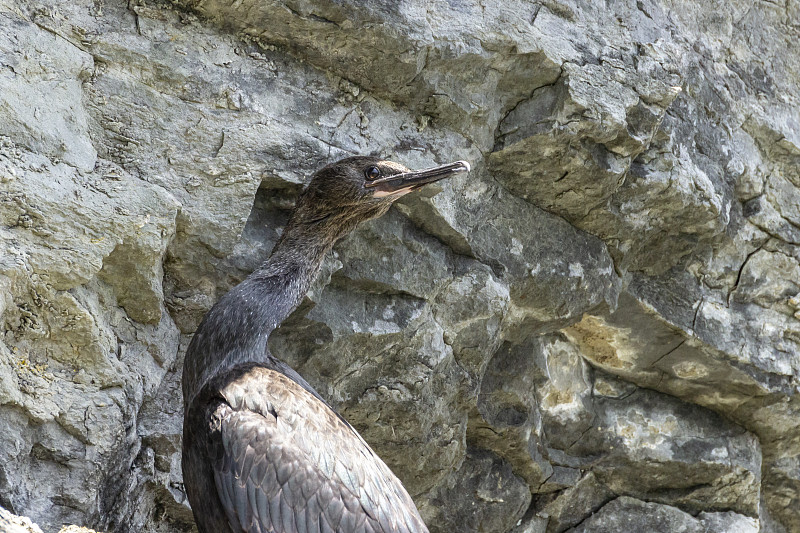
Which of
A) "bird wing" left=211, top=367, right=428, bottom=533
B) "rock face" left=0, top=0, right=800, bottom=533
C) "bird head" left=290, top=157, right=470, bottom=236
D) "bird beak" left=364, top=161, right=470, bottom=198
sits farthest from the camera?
"bird head" left=290, top=157, right=470, bottom=236

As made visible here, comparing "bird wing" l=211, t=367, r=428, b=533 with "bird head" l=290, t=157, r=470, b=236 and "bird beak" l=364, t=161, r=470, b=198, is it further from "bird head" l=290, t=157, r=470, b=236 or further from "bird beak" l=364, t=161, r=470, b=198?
"bird beak" l=364, t=161, r=470, b=198

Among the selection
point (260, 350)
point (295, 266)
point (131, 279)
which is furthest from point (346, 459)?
point (131, 279)

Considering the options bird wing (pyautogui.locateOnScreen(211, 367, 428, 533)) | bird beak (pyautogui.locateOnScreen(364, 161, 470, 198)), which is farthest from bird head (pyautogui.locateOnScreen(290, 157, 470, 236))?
bird wing (pyautogui.locateOnScreen(211, 367, 428, 533))

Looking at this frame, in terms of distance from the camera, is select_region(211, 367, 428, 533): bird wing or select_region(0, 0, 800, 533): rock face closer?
select_region(211, 367, 428, 533): bird wing

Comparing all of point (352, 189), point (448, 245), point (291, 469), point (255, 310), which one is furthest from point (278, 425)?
point (448, 245)

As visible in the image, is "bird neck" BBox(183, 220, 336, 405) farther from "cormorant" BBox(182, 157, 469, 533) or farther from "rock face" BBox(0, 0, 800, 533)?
"rock face" BBox(0, 0, 800, 533)

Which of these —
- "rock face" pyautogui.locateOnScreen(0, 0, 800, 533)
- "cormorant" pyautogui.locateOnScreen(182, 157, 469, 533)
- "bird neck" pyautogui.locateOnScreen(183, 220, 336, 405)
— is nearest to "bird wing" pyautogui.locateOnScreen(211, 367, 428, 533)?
"cormorant" pyautogui.locateOnScreen(182, 157, 469, 533)

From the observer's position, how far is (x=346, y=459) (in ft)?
11.4

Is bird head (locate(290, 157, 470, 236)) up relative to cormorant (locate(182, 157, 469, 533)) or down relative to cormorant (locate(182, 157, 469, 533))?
up

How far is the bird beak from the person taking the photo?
384 cm

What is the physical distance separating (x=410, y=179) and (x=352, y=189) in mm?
260

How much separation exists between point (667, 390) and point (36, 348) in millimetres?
3390

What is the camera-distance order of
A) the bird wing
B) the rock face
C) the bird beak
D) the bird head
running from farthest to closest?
the bird head
the bird beak
the rock face
the bird wing

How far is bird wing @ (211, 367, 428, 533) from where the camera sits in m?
3.27
